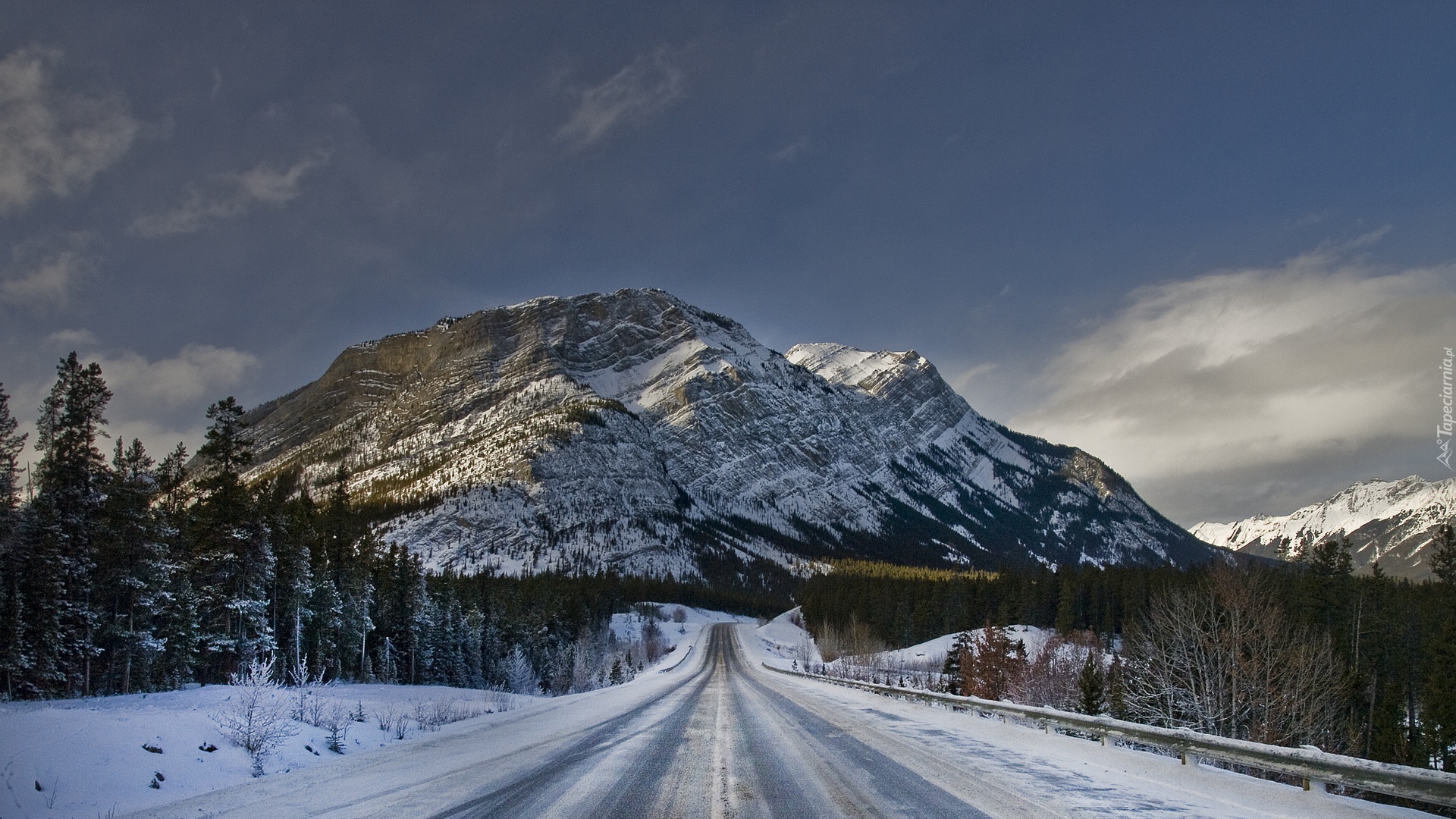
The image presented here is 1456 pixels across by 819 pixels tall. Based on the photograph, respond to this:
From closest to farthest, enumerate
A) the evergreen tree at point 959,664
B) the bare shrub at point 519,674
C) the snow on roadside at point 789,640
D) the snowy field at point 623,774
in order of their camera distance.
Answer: the snowy field at point 623,774, the evergreen tree at point 959,664, the bare shrub at point 519,674, the snow on roadside at point 789,640

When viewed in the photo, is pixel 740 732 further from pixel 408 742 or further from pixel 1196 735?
pixel 1196 735

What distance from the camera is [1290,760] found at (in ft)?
27.0

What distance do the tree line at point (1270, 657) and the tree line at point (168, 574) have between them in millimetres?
34672

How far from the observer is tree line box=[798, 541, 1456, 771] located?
101 feet

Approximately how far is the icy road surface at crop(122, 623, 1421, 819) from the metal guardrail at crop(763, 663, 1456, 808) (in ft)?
0.81

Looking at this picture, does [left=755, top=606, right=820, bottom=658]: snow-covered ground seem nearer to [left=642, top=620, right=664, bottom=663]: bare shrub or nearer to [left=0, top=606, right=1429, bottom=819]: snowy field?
[left=642, top=620, right=664, bottom=663]: bare shrub

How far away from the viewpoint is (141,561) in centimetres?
3059

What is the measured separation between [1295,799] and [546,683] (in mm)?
75202

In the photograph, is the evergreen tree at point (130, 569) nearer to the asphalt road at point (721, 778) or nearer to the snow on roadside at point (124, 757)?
the snow on roadside at point (124, 757)

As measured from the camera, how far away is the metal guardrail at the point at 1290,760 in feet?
22.1

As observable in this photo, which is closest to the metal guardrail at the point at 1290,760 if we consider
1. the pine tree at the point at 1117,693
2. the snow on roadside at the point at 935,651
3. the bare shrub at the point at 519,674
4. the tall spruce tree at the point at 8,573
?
the pine tree at the point at 1117,693

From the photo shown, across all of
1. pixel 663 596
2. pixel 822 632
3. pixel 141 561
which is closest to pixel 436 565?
pixel 663 596

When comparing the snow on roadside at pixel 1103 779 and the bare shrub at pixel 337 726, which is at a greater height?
Answer: the snow on roadside at pixel 1103 779

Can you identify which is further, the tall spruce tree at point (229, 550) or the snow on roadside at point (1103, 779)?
the tall spruce tree at point (229, 550)
